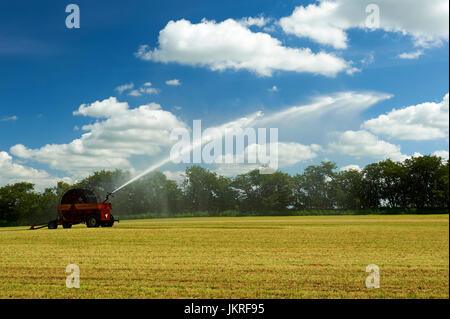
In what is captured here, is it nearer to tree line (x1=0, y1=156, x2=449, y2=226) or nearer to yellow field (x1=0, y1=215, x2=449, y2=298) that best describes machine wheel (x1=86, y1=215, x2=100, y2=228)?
yellow field (x1=0, y1=215, x2=449, y2=298)

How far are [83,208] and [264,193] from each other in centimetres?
7993

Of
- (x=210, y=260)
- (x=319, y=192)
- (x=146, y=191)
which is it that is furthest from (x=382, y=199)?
(x=210, y=260)

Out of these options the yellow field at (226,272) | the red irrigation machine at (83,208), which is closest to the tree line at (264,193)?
the red irrigation machine at (83,208)

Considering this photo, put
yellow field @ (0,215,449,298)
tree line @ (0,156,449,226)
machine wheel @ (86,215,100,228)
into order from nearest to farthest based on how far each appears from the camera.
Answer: yellow field @ (0,215,449,298), machine wheel @ (86,215,100,228), tree line @ (0,156,449,226)

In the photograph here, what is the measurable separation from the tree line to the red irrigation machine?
40.8 m

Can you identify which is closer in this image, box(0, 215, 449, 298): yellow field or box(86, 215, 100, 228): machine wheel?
box(0, 215, 449, 298): yellow field

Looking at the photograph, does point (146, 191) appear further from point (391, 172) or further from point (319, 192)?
point (391, 172)

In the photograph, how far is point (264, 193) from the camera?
11069 cm

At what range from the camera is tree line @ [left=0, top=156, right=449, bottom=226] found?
289 feet

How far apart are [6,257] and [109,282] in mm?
8364

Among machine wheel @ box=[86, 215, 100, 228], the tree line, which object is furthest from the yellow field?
the tree line

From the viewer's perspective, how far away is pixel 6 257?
16844mm

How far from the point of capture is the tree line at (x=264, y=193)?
87.9 m
